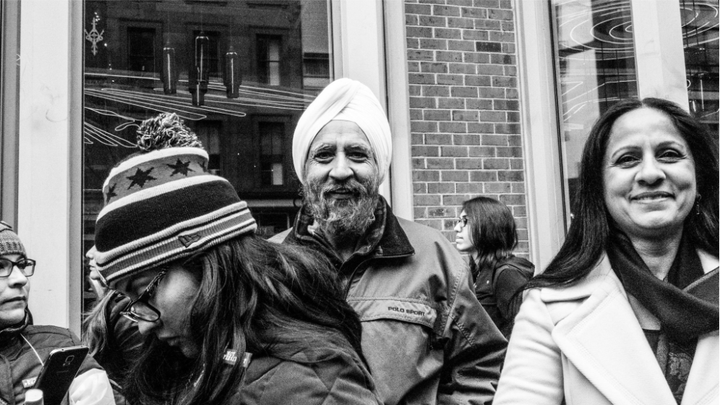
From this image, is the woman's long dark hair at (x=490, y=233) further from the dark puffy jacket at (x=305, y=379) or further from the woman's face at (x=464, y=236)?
the dark puffy jacket at (x=305, y=379)

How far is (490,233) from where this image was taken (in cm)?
444

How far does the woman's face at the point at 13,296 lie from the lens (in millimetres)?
2900

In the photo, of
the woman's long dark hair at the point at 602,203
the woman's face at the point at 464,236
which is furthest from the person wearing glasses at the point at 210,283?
the woman's face at the point at 464,236

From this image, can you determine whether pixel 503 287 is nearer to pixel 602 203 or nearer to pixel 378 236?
pixel 378 236

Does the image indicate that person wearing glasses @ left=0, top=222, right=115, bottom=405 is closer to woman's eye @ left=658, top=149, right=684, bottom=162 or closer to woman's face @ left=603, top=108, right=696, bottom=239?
woman's face @ left=603, top=108, right=696, bottom=239

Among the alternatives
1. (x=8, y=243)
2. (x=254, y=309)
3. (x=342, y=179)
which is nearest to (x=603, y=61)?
(x=342, y=179)

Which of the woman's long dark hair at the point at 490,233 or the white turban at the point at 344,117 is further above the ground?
the white turban at the point at 344,117

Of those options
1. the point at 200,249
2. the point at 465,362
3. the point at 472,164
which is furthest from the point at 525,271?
the point at 200,249

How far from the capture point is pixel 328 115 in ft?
10.2

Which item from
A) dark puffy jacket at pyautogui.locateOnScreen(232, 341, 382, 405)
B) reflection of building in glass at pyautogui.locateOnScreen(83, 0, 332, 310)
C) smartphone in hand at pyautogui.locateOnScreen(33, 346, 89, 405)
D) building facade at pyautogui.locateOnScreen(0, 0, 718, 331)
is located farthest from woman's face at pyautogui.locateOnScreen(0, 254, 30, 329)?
dark puffy jacket at pyautogui.locateOnScreen(232, 341, 382, 405)

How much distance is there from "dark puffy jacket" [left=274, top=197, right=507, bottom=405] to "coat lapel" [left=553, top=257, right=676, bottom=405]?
69 cm

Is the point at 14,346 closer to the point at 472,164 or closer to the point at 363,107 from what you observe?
the point at 363,107

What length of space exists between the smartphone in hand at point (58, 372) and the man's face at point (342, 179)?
1206mm

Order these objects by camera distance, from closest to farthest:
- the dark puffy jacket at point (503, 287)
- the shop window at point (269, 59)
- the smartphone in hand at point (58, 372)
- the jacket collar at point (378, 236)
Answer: the smartphone in hand at point (58, 372) < the jacket collar at point (378, 236) < the dark puffy jacket at point (503, 287) < the shop window at point (269, 59)
